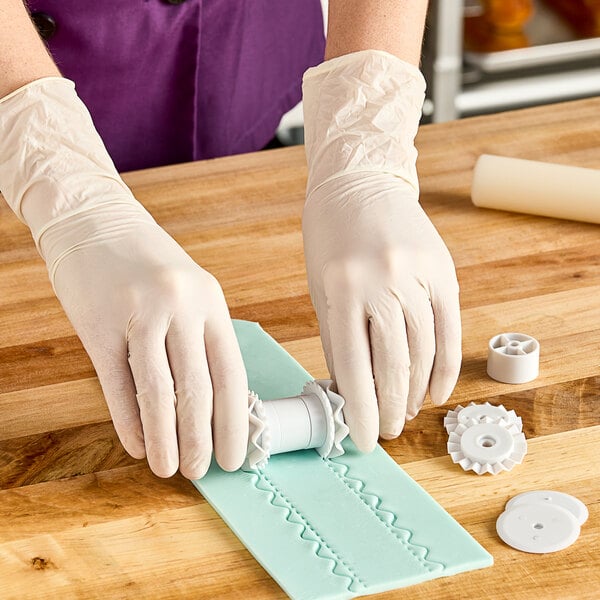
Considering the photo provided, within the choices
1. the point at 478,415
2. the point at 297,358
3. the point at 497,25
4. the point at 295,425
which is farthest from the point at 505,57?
the point at 295,425

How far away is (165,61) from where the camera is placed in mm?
1841

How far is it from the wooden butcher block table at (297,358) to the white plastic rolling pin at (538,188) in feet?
0.10

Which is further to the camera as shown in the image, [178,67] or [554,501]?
[178,67]

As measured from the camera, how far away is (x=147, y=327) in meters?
1.06

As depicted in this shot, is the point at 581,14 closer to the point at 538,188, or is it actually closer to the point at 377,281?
the point at 538,188

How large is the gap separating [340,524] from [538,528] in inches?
8.2

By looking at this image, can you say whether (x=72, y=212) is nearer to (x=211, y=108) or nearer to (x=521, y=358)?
(x=521, y=358)

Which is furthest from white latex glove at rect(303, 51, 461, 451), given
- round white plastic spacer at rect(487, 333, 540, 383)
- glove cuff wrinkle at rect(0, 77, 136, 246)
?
glove cuff wrinkle at rect(0, 77, 136, 246)

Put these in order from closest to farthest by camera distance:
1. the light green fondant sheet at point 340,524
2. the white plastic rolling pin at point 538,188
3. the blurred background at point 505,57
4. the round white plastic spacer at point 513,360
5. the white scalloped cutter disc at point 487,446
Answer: the light green fondant sheet at point 340,524 → the white scalloped cutter disc at point 487,446 → the round white plastic spacer at point 513,360 → the white plastic rolling pin at point 538,188 → the blurred background at point 505,57

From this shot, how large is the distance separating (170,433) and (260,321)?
38 cm

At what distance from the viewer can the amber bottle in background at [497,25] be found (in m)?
3.16

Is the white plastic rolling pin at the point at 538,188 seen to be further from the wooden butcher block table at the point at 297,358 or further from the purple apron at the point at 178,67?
the purple apron at the point at 178,67

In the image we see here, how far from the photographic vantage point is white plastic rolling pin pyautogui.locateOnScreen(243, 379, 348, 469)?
113 centimetres

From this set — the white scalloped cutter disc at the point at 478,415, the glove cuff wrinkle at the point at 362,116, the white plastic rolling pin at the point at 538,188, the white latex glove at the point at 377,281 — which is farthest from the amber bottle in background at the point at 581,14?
the white scalloped cutter disc at the point at 478,415
